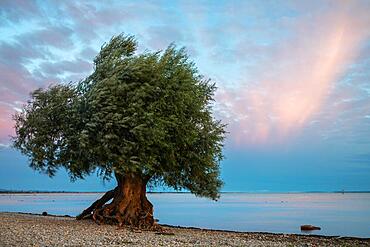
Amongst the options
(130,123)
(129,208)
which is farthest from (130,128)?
(129,208)

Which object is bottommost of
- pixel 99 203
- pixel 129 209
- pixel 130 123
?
pixel 129 209

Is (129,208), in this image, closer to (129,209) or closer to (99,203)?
(129,209)

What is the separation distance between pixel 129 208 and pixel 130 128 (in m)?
7.42

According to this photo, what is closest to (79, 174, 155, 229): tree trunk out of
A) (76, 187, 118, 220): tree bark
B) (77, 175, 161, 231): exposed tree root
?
(77, 175, 161, 231): exposed tree root

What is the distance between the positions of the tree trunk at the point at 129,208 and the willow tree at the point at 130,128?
0.25 feet

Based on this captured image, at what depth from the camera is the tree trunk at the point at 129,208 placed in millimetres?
34969

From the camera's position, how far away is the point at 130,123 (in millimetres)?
31000

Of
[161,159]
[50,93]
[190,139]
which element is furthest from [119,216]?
[50,93]

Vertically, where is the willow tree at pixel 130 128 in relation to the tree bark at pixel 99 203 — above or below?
above

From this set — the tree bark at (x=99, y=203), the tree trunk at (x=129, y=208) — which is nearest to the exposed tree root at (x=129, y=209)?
the tree trunk at (x=129, y=208)

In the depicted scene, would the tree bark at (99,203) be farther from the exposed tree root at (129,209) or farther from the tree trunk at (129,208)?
the tree trunk at (129,208)

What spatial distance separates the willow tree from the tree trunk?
8 centimetres

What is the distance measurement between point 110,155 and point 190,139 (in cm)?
590

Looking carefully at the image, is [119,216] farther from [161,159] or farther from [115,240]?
[115,240]
